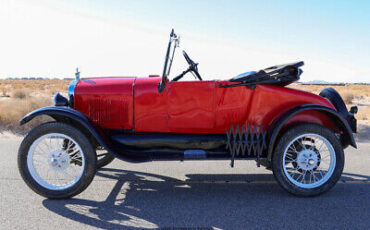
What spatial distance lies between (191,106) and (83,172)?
59.2 inches

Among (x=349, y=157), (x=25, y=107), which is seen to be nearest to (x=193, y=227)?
(x=349, y=157)

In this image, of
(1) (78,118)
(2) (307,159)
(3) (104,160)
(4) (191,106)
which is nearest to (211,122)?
(4) (191,106)

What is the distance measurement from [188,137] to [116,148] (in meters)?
0.92

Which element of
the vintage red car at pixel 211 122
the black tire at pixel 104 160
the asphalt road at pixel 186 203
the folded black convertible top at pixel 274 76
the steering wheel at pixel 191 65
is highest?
the steering wheel at pixel 191 65

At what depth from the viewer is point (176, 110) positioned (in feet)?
13.6

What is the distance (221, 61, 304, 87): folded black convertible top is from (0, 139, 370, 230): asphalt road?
4.49 ft

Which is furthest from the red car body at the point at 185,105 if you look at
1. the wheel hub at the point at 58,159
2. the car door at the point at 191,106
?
the wheel hub at the point at 58,159

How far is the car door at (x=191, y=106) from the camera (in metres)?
4.07

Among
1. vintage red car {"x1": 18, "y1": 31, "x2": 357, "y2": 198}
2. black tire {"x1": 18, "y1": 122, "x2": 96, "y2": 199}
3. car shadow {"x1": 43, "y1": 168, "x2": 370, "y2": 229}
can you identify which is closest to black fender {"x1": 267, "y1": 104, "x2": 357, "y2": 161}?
vintage red car {"x1": 18, "y1": 31, "x2": 357, "y2": 198}

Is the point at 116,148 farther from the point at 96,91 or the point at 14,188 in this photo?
the point at 14,188

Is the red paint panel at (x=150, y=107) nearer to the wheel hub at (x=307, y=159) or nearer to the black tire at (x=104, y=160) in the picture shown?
the black tire at (x=104, y=160)

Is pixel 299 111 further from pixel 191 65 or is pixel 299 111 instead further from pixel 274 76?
pixel 191 65

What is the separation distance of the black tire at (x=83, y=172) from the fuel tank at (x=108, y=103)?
50cm

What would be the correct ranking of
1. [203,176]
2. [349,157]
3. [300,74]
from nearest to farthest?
[300,74]
[203,176]
[349,157]
